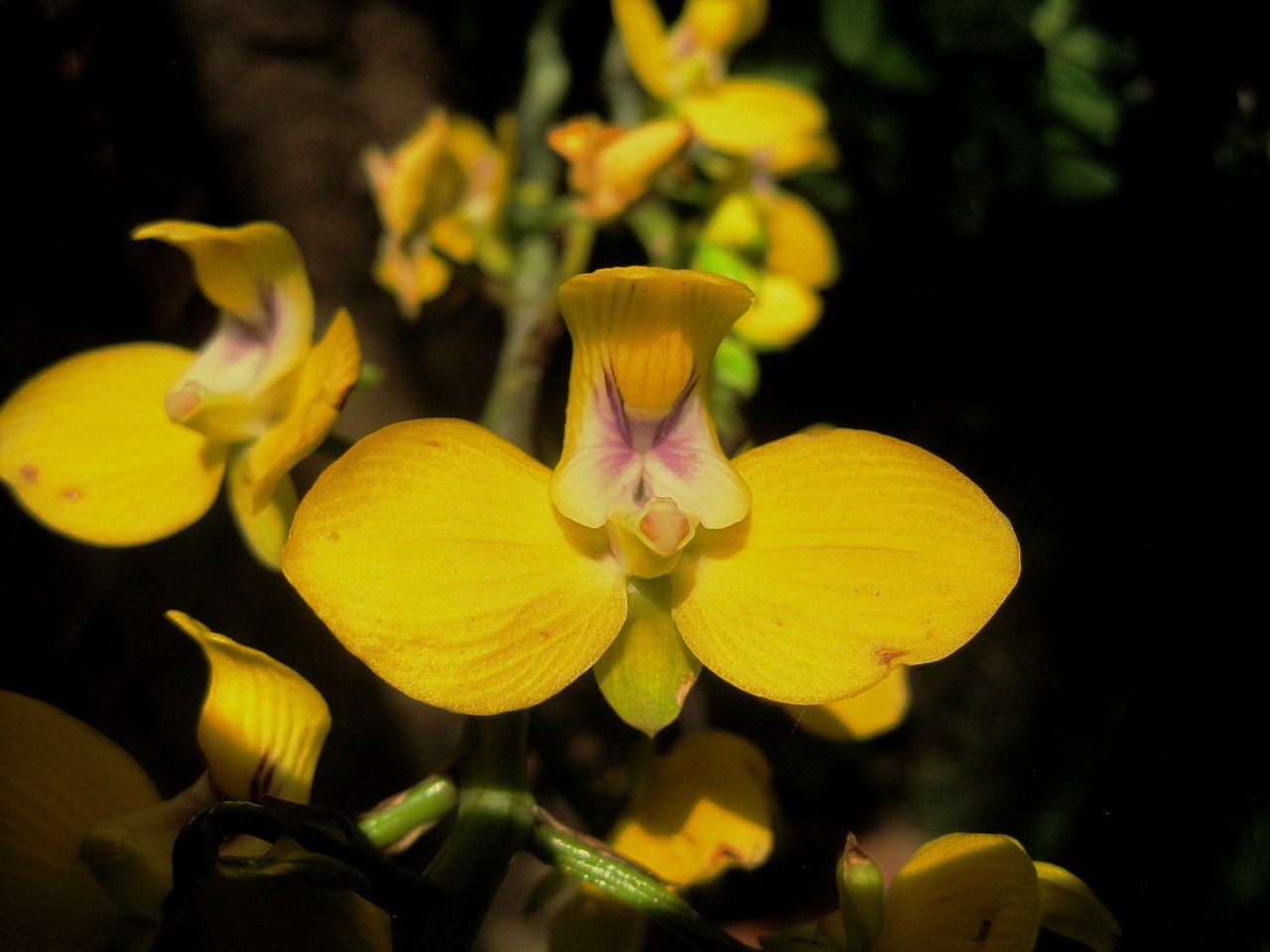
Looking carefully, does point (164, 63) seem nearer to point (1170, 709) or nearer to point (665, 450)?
point (665, 450)

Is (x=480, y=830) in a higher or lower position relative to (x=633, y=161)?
lower

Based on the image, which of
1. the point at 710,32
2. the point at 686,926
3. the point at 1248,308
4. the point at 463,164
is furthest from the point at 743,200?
the point at 686,926

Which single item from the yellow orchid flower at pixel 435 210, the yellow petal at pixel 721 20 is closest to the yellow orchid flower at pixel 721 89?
the yellow petal at pixel 721 20

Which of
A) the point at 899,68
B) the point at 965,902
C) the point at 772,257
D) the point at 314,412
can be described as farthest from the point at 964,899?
the point at 899,68

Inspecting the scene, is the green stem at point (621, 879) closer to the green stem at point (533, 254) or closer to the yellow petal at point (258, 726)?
the yellow petal at point (258, 726)

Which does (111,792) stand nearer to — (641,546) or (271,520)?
(271,520)
